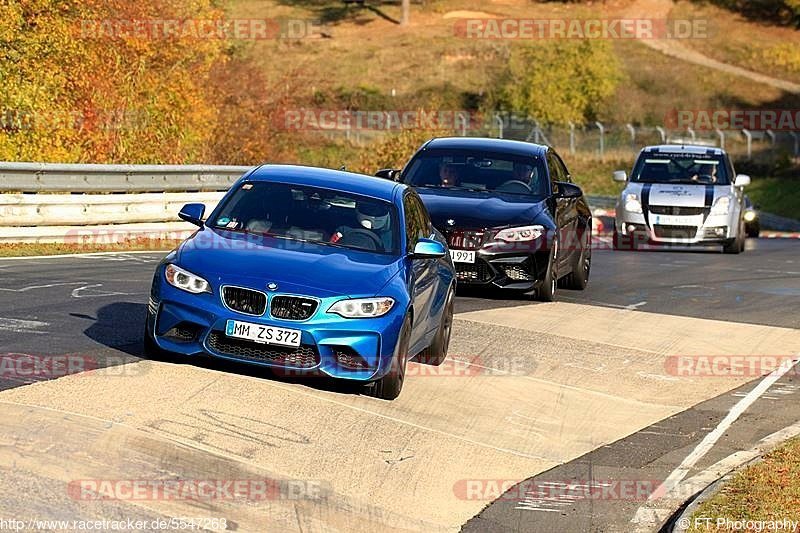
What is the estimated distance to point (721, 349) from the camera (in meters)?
14.2

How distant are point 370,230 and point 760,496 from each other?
3.83 m

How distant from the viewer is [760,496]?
8.45m

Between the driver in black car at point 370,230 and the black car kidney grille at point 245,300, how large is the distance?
4.17 feet

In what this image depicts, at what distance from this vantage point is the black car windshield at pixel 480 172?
54.5ft

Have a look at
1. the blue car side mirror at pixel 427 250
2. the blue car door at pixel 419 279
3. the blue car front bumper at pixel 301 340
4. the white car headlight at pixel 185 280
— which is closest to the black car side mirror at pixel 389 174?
the blue car door at pixel 419 279

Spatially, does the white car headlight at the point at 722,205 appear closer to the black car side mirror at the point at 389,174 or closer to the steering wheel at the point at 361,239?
the black car side mirror at the point at 389,174

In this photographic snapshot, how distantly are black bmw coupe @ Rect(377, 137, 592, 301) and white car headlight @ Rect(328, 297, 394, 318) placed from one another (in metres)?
5.45

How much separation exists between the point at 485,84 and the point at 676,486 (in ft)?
263

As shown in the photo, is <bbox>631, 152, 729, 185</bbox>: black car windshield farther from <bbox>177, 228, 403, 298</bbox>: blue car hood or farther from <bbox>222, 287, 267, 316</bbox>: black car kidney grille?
<bbox>222, 287, 267, 316</bbox>: black car kidney grille

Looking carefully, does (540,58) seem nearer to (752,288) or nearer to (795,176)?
(795,176)

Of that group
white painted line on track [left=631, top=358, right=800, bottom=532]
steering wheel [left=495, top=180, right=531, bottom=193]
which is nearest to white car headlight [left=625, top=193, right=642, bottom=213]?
steering wheel [left=495, top=180, right=531, bottom=193]

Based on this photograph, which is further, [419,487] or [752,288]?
[752,288]

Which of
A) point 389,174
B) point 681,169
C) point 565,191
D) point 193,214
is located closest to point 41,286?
point 193,214

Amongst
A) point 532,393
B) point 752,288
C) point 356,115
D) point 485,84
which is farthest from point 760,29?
point 532,393
